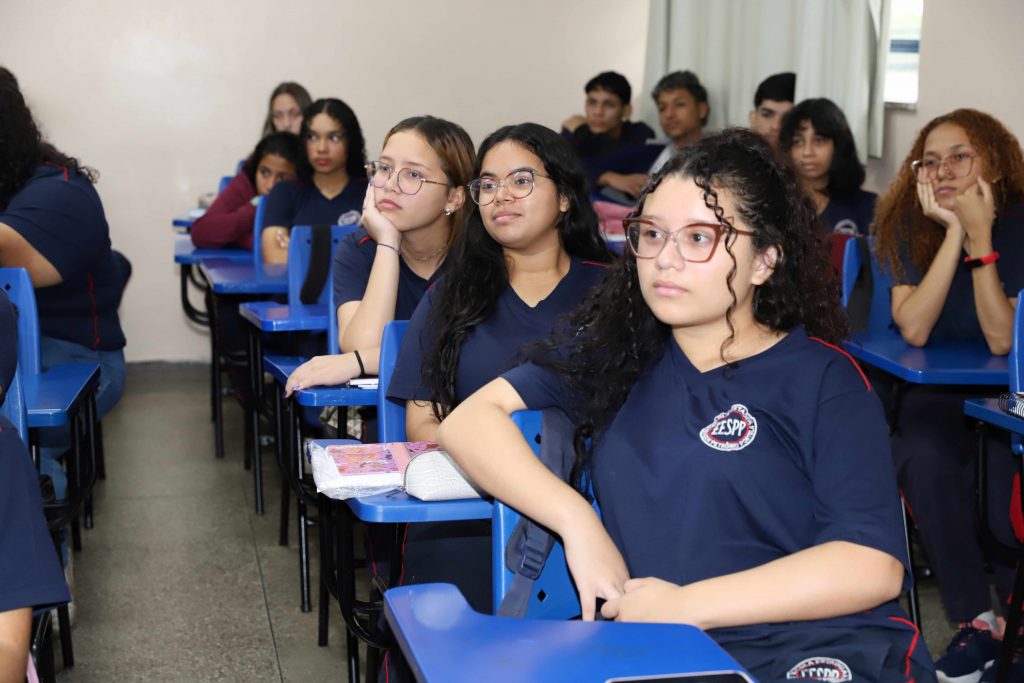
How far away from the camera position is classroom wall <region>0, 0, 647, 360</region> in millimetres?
5852

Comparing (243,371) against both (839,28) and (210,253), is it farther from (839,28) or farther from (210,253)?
(839,28)

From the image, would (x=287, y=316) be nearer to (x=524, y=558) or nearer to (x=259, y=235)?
(x=259, y=235)

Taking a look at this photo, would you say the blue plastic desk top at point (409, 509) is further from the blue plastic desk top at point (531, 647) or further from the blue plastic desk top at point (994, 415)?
the blue plastic desk top at point (994, 415)

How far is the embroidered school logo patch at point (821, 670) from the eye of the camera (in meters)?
1.31

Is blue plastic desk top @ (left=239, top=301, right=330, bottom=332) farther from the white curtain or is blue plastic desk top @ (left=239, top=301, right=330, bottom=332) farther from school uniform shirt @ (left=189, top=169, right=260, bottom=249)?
the white curtain

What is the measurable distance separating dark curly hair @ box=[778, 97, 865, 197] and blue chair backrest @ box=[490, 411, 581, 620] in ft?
8.86

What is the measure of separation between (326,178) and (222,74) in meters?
1.91

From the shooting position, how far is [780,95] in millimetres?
4816

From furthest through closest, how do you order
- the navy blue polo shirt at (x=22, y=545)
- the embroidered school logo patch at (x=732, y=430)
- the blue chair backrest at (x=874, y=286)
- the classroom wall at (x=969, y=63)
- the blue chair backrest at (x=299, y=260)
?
the classroom wall at (x=969, y=63), the blue chair backrest at (x=299, y=260), the blue chair backrest at (x=874, y=286), the embroidered school logo patch at (x=732, y=430), the navy blue polo shirt at (x=22, y=545)

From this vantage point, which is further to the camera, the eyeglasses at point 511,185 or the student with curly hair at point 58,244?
the student with curly hair at point 58,244

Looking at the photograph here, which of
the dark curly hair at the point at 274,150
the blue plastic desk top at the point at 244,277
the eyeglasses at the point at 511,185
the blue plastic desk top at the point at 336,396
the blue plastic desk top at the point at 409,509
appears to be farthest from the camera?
the dark curly hair at the point at 274,150

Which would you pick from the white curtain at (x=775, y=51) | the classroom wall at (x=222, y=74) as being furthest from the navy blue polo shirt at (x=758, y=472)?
the classroom wall at (x=222, y=74)

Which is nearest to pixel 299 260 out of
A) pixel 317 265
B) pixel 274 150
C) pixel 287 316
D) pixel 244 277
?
pixel 317 265

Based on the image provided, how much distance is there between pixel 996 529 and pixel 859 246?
2.82ft
